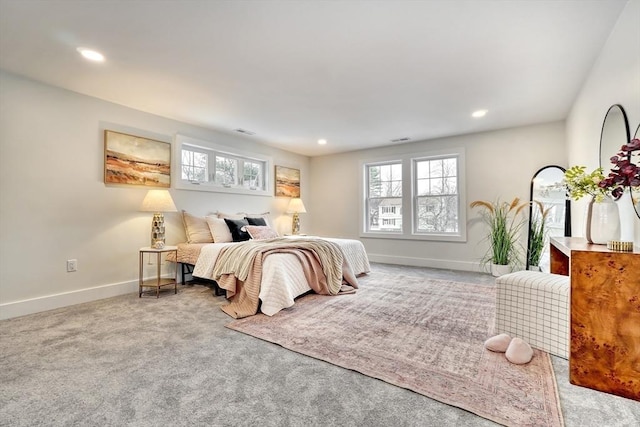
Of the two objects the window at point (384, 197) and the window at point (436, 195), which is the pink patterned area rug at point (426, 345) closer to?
the window at point (436, 195)

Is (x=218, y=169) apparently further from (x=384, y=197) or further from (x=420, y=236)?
(x=420, y=236)

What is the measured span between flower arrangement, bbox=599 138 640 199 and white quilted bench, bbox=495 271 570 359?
0.71 m

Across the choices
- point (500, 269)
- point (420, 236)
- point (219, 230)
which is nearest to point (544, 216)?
point (500, 269)

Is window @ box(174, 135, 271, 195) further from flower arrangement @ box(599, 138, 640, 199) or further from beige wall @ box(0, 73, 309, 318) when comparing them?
flower arrangement @ box(599, 138, 640, 199)

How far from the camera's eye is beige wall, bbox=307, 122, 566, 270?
4.34 meters

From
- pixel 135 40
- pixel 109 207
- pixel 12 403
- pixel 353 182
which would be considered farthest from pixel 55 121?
pixel 353 182

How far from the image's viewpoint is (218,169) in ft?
15.5

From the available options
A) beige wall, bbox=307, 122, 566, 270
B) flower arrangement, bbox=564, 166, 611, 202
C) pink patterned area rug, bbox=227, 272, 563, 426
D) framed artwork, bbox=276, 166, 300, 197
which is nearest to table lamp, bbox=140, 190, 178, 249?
pink patterned area rug, bbox=227, 272, 563, 426

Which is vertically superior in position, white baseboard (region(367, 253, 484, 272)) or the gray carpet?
white baseboard (region(367, 253, 484, 272))

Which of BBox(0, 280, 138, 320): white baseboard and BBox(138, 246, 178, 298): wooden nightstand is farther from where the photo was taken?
BBox(138, 246, 178, 298): wooden nightstand

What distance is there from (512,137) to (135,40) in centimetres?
493

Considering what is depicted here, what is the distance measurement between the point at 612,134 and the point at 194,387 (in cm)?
325

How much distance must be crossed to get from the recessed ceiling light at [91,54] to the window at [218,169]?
1.63 meters

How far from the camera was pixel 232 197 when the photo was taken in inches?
191
